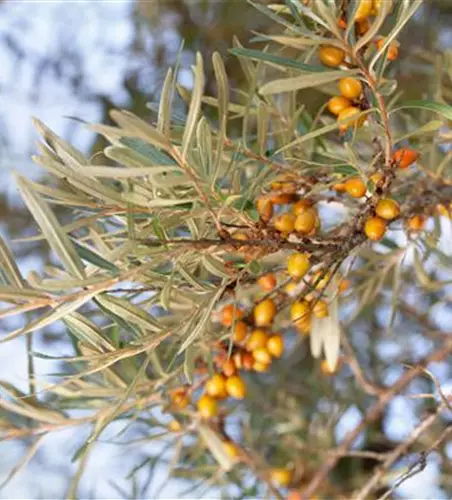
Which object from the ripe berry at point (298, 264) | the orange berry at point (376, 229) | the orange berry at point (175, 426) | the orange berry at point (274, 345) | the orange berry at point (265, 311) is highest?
the orange berry at point (376, 229)

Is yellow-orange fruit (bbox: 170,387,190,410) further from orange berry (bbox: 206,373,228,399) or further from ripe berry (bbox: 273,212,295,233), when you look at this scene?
ripe berry (bbox: 273,212,295,233)

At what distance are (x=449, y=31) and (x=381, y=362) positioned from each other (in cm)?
62

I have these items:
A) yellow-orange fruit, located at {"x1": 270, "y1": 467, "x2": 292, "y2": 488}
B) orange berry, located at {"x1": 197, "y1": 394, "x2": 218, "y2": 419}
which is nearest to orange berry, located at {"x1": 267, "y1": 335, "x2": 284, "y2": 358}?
orange berry, located at {"x1": 197, "y1": 394, "x2": 218, "y2": 419}

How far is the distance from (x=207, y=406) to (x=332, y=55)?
386 mm

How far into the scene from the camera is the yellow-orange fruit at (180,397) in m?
0.84

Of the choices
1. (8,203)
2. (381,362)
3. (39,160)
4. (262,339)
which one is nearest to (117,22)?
(8,203)

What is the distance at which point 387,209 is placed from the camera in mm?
573

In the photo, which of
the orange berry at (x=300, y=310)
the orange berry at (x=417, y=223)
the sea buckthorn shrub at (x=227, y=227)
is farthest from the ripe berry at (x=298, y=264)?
the orange berry at (x=417, y=223)

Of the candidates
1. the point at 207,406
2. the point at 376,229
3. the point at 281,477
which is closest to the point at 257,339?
the point at 207,406

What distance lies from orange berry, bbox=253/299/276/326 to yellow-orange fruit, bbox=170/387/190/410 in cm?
15

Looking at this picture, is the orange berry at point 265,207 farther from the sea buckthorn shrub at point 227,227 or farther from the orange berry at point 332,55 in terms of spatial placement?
the orange berry at point 332,55

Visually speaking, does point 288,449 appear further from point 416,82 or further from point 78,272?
point 78,272

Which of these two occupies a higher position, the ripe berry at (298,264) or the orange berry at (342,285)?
the ripe berry at (298,264)

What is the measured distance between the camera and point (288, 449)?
1.24 meters
